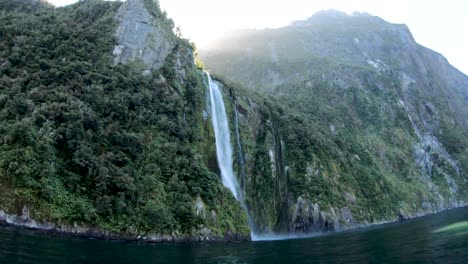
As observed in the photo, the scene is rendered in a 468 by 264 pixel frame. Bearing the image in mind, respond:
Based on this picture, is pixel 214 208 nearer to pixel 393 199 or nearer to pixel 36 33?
pixel 36 33

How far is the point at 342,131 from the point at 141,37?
60.0 metres

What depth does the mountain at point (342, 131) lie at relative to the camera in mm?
67688

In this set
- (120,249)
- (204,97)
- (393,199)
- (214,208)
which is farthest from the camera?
(393,199)

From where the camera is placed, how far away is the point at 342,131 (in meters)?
107

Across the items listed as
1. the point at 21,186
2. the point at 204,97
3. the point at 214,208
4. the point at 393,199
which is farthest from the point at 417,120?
the point at 21,186

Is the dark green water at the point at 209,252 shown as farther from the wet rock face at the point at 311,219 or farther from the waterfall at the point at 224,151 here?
the wet rock face at the point at 311,219

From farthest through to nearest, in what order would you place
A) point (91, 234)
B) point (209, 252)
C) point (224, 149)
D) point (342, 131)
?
point (342, 131), point (224, 149), point (91, 234), point (209, 252)

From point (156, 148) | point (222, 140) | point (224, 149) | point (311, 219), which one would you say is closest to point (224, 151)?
point (224, 149)

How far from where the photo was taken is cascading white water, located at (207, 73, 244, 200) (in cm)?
5959

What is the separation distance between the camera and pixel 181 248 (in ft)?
120

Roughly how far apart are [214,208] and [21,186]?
19.9 metres

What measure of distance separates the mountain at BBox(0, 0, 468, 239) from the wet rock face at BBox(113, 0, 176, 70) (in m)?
0.21

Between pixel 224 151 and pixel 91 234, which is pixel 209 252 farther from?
pixel 224 151

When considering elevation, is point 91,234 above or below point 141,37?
below
